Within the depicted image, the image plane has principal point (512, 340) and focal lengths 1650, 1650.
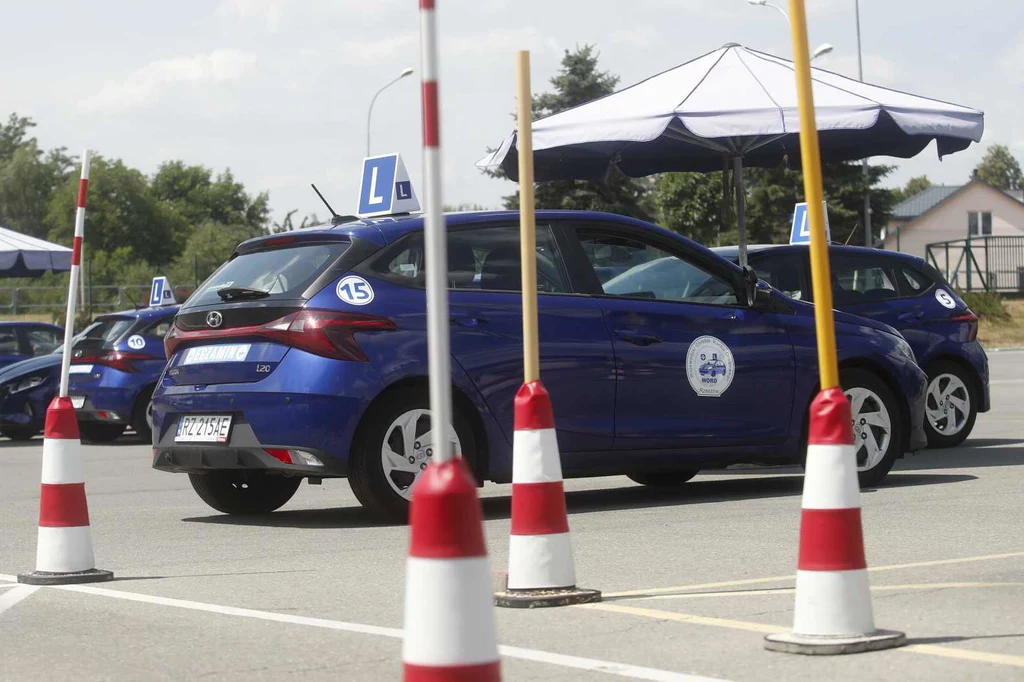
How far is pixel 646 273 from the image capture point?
9.83 meters

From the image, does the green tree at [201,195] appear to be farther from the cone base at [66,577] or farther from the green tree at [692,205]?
the cone base at [66,577]

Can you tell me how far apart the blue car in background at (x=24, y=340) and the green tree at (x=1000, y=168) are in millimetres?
149208

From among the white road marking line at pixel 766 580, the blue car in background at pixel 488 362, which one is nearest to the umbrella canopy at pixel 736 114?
the blue car in background at pixel 488 362

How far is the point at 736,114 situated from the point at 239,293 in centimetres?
536

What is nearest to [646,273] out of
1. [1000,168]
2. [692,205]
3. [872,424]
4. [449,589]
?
[872,424]

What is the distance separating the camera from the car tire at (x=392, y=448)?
343 inches

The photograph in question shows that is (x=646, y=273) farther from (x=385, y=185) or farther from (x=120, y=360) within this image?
(x=120, y=360)

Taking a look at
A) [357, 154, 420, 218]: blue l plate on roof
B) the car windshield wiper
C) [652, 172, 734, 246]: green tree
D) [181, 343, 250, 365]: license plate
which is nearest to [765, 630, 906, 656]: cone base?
[181, 343, 250, 365]: license plate

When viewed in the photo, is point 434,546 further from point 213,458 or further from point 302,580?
point 213,458

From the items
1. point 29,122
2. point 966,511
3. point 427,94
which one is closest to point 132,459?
point 966,511

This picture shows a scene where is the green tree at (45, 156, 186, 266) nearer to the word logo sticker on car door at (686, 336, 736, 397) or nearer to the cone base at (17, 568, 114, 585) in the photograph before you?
the word logo sticker on car door at (686, 336, 736, 397)

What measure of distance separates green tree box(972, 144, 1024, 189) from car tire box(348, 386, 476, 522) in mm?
159237

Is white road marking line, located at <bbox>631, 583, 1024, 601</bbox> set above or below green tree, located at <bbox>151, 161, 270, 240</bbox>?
below

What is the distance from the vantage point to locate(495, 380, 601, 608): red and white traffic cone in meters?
5.89
